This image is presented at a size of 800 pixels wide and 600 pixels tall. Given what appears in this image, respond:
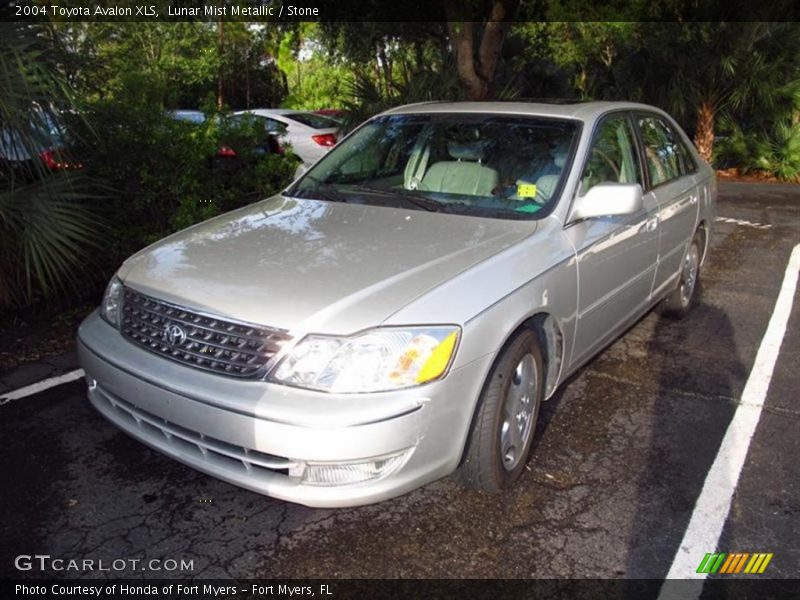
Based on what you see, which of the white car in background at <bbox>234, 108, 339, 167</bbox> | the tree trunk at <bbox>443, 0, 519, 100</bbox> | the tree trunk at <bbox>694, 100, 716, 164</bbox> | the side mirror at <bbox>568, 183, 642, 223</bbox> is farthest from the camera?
the tree trunk at <bbox>694, 100, 716, 164</bbox>

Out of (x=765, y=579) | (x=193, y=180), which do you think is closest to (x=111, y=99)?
(x=193, y=180)

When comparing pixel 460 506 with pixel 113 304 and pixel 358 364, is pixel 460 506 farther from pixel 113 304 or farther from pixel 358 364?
pixel 113 304

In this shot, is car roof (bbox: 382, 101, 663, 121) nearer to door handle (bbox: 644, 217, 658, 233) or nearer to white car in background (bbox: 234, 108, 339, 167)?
door handle (bbox: 644, 217, 658, 233)

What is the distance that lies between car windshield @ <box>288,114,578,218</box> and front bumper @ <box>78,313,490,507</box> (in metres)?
1.25

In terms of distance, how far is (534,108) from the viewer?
161 inches

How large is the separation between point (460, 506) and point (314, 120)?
11248mm

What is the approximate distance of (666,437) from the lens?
12.0 feet

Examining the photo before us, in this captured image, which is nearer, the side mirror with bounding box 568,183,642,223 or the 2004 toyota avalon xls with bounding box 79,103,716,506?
the 2004 toyota avalon xls with bounding box 79,103,716,506

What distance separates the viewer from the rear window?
42.3 feet

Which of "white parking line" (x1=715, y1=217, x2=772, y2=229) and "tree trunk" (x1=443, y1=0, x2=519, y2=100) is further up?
"tree trunk" (x1=443, y1=0, x2=519, y2=100)

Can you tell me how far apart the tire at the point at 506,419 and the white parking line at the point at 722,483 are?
0.75 m

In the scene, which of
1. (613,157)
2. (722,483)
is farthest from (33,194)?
(722,483)

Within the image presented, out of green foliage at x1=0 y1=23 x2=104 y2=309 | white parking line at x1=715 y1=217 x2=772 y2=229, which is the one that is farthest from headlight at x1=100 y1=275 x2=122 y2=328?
white parking line at x1=715 y1=217 x2=772 y2=229

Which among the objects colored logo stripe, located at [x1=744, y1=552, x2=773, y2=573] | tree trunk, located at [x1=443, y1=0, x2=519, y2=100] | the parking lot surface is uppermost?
tree trunk, located at [x1=443, y1=0, x2=519, y2=100]
